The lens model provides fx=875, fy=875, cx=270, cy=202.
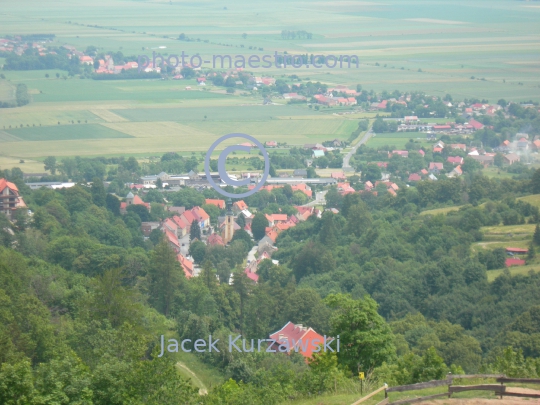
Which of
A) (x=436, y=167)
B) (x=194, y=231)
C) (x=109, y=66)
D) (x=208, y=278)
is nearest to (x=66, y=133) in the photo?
(x=109, y=66)

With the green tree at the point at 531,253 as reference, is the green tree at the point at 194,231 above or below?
below

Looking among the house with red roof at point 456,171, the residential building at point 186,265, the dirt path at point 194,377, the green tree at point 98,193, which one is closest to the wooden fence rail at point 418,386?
the dirt path at point 194,377

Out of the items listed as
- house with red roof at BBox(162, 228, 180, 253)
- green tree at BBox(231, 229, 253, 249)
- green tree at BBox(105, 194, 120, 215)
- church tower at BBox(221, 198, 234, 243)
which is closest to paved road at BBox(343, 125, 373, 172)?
church tower at BBox(221, 198, 234, 243)

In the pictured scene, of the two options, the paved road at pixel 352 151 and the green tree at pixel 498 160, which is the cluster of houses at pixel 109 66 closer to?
the paved road at pixel 352 151

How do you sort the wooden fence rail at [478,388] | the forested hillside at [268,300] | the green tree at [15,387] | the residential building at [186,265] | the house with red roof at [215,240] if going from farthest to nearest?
the house with red roof at [215,240] < the residential building at [186,265] < the forested hillside at [268,300] < the green tree at [15,387] < the wooden fence rail at [478,388]

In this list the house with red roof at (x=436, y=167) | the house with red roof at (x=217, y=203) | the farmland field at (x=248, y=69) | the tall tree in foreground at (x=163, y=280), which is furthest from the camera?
the farmland field at (x=248, y=69)
